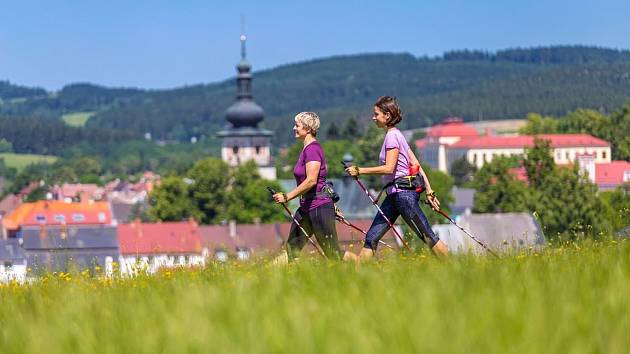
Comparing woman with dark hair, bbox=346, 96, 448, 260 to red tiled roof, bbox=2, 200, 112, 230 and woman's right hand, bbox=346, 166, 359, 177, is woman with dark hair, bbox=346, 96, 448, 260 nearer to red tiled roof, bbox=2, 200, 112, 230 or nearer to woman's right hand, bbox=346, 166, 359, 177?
woman's right hand, bbox=346, 166, 359, 177

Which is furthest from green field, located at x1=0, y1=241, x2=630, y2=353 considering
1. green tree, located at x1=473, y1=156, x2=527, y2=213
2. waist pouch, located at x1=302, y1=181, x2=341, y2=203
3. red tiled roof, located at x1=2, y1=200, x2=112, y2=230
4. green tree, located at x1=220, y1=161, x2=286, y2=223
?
red tiled roof, located at x1=2, y1=200, x2=112, y2=230

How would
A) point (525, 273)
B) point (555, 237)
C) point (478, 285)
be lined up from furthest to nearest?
1. point (555, 237)
2. point (525, 273)
3. point (478, 285)

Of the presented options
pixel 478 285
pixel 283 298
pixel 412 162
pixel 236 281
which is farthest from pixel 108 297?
pixel 412 162

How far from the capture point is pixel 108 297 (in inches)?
343

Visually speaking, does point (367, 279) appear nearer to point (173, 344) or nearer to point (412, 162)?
point (173, 344)

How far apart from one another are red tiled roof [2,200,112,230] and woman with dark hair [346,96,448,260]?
132 m

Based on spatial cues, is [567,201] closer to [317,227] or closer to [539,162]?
[539,162]

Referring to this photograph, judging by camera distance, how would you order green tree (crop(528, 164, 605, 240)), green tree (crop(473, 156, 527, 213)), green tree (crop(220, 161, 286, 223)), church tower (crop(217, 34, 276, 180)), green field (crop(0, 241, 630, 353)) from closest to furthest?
A: green field (crop(0, 241, 630, 353))
green tree (crop(528, 164, 605, 240))
green tree (crop(473, 156, 527, 213))
green tree (crop(220, 161, 286, 223))
church tower (crop(217, 34, 276, 180))

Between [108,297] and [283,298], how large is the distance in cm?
137

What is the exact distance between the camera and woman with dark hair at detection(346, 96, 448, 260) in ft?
43.8

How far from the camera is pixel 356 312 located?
7.08 metres

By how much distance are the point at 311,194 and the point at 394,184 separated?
0.68 metres

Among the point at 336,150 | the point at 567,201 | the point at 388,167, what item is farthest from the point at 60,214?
the point at 388,167

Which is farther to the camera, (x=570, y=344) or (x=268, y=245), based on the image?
(x=268, y=245)
